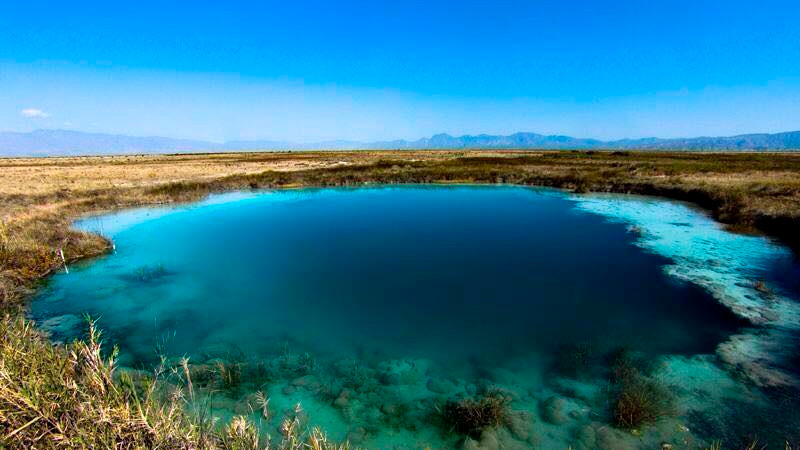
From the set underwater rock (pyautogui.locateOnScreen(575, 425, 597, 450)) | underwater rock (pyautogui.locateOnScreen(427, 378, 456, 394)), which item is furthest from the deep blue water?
underwater rock (pyautogui.locateOnScreen(575, 425, 597, 450))

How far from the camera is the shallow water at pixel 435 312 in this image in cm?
712

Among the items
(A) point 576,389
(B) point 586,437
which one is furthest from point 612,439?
(A) point 576,389

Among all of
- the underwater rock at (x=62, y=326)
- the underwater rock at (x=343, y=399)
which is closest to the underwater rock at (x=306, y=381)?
the underwater rock at (x=343, y=399)

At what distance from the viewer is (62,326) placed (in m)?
10.1

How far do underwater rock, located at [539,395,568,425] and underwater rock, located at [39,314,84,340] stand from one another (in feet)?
A: 35.8

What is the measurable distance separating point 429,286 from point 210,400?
24.9ft

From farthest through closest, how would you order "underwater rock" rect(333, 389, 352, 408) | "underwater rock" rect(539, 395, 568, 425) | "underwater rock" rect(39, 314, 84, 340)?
"underwater rock" rect(39, 314, 84, 340), "underwater rock" rect(333, 389, 352, 408), "underwater rock" rect(539, 395, 568, 425)

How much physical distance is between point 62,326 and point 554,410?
11987 millimetres

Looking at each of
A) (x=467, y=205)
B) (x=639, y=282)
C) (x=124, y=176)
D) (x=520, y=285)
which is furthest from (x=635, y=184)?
(x=124, y=176)

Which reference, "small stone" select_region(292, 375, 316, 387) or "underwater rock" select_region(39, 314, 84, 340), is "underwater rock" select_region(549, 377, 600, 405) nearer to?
"small stone" select_region(292, 375, 316, 387)

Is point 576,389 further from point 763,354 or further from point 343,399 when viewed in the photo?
point 763,354

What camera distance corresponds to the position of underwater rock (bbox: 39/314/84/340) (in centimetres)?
962

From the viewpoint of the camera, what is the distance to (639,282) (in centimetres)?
1293

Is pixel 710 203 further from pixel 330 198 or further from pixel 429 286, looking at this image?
pixel 330 198
